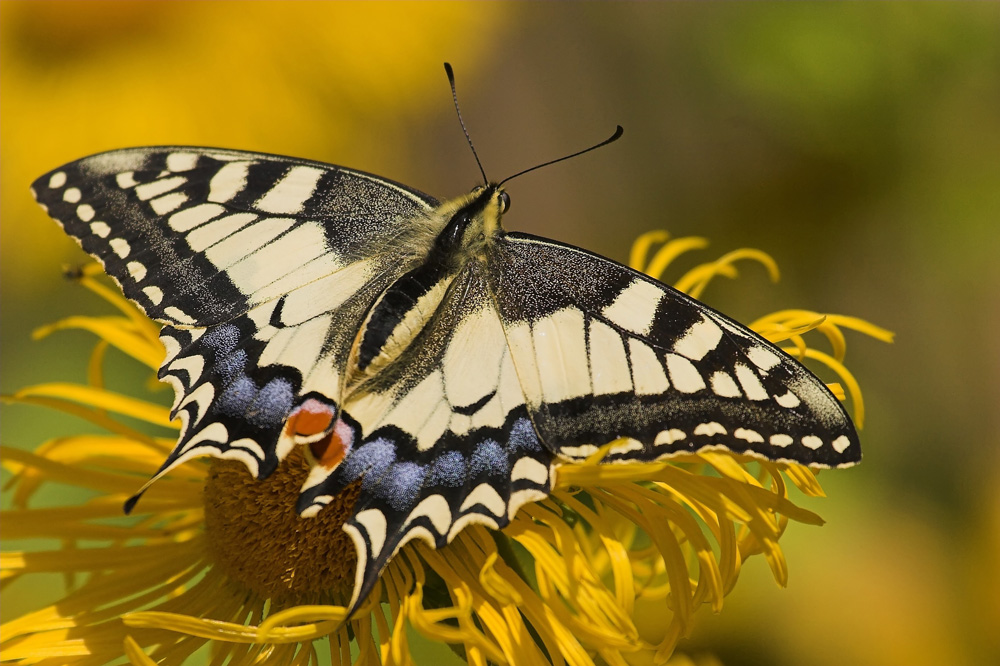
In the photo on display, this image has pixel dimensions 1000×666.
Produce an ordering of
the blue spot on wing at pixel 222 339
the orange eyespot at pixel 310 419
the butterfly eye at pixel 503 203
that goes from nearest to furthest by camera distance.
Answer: the orange eyespot at pixel 310 419 → the blue spot on wing at pixel 222 339 → the butterfly eye at pixel 503 203

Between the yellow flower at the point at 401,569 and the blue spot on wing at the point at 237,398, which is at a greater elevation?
the blue spot on wing at the point at 237,398

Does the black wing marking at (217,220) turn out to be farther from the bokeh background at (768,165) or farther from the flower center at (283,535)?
the bokeh background at (768,165)

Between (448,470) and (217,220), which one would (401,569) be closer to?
(448,470)

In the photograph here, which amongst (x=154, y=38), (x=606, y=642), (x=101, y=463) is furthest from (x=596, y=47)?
(x=606, y=642)

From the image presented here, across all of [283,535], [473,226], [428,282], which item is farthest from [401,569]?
[473,226]

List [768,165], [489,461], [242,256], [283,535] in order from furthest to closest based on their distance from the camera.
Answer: [768,165] → [242,256] → [283,535] → [489,461]

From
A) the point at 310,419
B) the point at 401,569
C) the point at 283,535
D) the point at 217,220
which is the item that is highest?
the point at 217,220

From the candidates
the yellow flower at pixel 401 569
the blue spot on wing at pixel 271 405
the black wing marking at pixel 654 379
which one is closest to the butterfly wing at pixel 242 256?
the blue spot on wing at pixel 271 405
